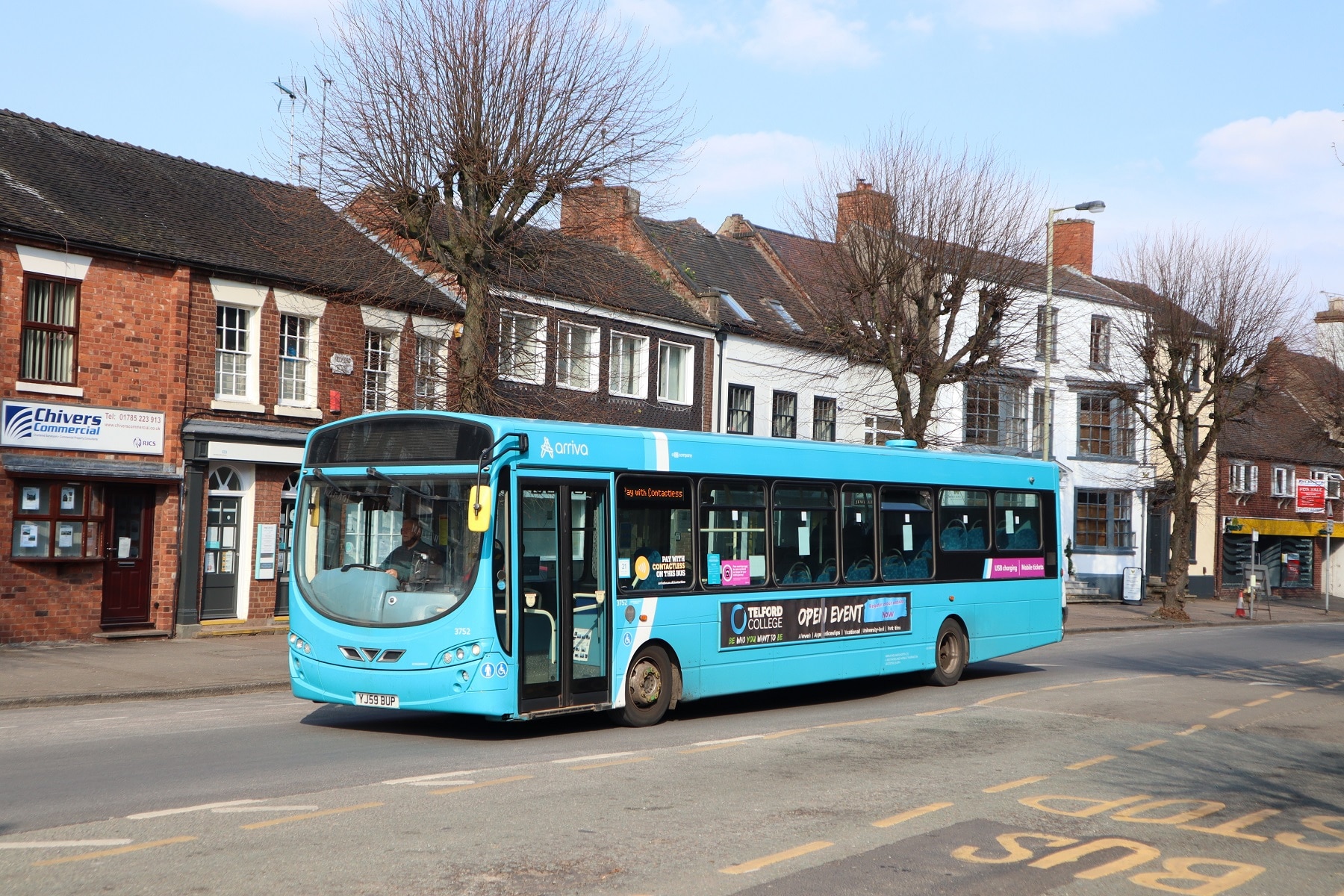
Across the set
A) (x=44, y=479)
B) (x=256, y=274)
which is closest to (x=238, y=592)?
(x=44, y=479)

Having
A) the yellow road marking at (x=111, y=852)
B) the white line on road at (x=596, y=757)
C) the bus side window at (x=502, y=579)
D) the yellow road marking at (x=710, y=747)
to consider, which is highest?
the bus side window at (x=502, y=579)

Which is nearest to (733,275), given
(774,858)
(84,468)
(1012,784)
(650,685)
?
(84,468)

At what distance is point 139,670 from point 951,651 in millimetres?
10761

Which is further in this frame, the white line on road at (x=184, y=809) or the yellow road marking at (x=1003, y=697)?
the yellow road marking at (x=1003, y=697)

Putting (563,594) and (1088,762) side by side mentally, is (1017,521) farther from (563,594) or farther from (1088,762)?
(563,594)

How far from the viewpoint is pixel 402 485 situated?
11.9 meters

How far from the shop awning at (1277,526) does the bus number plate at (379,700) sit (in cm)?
4807

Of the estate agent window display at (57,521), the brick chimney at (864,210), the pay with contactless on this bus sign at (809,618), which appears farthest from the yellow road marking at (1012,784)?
the brick chimney at (864,210)

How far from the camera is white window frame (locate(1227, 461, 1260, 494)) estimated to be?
176 feet

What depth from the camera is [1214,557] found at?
52.4 m

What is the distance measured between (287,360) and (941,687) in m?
13.6

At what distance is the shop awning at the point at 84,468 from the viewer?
19844 millimetres

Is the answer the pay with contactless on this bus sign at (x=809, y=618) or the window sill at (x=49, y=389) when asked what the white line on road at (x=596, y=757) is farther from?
the window sill at (x=49, y=389)

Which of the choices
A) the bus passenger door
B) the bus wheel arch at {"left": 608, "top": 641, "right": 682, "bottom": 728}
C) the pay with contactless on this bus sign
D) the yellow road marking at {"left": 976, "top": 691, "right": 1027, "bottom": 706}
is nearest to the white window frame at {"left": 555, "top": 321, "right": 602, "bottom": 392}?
the pay with contactless on this bus sign
